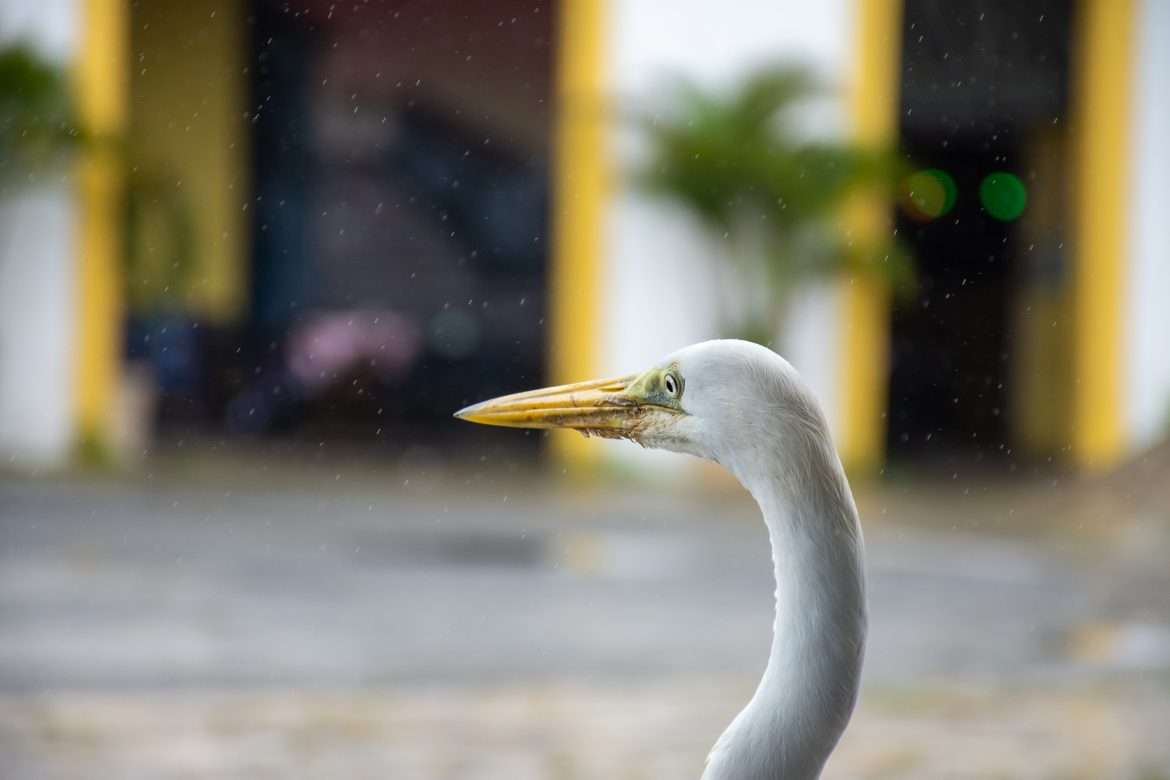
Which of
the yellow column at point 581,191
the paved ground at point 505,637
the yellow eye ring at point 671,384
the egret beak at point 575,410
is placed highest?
the yellow column at point 581,191

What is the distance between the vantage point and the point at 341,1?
60.3 ft

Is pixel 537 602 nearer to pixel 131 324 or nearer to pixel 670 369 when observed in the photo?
pixel 670 369

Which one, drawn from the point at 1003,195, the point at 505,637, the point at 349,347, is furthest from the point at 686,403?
the point at 1003,195

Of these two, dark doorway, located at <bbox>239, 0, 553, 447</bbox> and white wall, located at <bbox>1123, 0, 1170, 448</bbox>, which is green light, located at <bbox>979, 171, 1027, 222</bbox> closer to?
white wall, located at <bbox>1123, 0, 1170, 448</bbox>

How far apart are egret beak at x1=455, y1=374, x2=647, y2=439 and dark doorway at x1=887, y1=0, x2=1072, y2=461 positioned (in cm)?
1371

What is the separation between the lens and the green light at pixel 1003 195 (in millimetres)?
18625

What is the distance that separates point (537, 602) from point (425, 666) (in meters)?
1.61

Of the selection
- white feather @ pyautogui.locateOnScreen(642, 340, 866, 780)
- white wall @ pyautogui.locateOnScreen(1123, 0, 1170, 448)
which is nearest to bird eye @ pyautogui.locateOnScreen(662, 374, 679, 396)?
white feather @ pyautogui.locateOnScreen(642, 340, 866, 780)

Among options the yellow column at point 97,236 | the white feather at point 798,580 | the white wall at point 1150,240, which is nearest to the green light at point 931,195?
the white wall at point 1150,240

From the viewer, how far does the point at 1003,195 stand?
1922cm

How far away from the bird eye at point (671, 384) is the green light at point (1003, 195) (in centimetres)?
1688

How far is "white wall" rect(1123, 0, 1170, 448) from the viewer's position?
15.0 metres

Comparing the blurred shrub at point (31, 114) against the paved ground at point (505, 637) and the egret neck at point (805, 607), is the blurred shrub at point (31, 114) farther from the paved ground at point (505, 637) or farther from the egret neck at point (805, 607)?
the egret neck at point (805, 607)

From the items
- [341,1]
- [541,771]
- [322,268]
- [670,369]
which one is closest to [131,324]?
[322,268]
